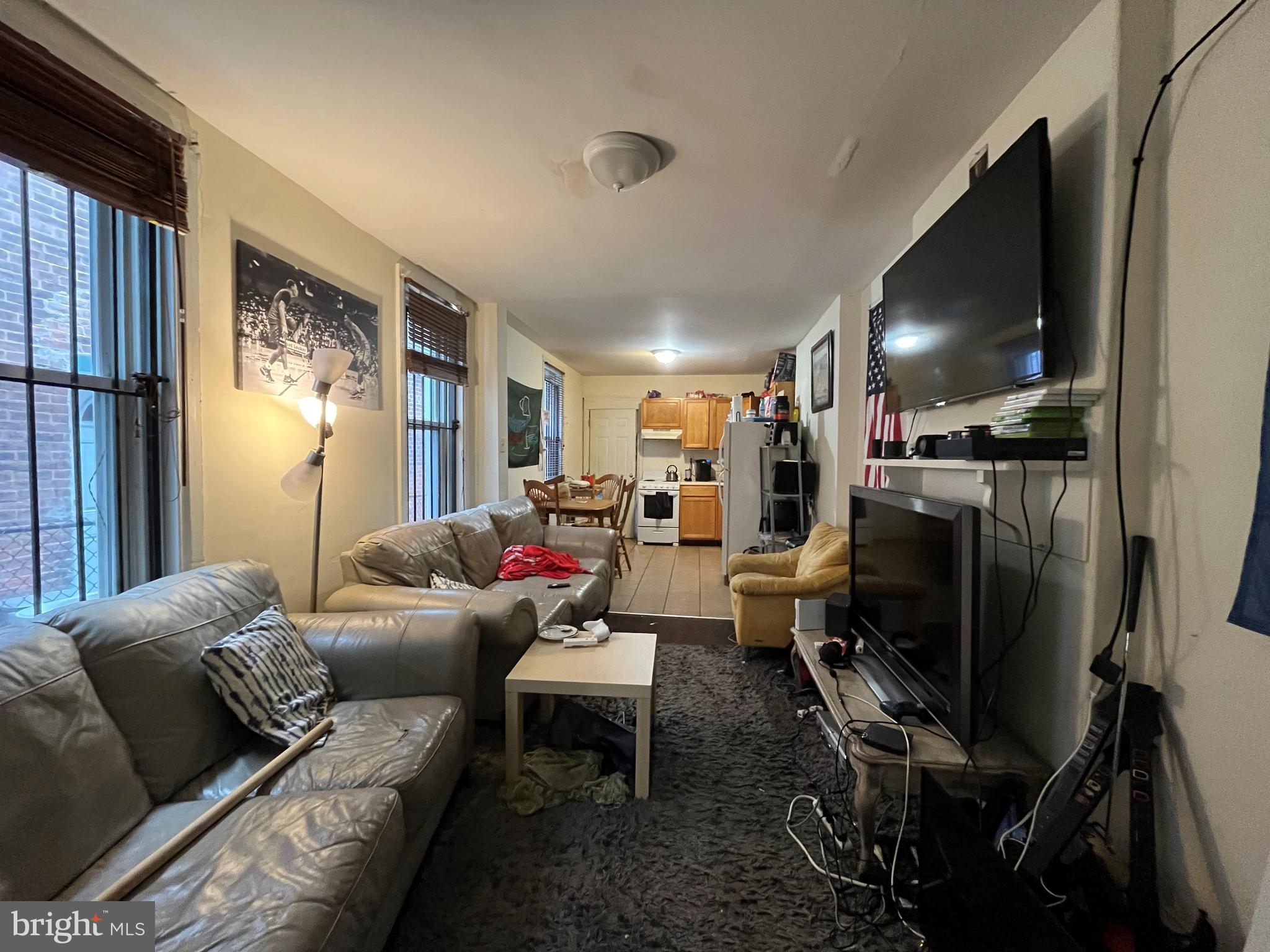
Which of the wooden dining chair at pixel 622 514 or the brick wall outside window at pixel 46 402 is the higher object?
the brick wall outside window at pixel 46 402

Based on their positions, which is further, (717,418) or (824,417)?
(717,418)

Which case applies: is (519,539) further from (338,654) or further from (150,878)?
(150,878)

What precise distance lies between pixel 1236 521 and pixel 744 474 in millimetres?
3647

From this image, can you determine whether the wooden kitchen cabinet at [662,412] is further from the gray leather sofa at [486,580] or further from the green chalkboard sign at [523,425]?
the gray leather sofa at [486,580]

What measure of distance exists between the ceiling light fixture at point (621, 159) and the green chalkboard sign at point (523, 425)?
2.67 m

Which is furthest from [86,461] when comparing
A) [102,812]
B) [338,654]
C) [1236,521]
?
[1236,521]

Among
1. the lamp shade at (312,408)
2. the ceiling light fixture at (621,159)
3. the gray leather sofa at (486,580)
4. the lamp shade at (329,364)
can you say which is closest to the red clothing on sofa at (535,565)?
the gray leather sofa at (486,580)

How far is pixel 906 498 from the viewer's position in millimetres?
1545

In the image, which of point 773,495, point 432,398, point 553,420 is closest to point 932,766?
point 773,495

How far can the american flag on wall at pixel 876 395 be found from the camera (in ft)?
9.09

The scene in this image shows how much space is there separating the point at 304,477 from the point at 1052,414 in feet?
8.25

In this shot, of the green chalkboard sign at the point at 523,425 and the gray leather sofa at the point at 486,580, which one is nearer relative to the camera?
the gray leather sofa at the point at 486,580

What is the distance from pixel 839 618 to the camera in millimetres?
2016

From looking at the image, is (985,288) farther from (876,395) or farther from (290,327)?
(290,327)
